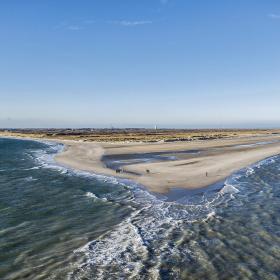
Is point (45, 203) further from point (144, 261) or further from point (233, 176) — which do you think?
point (233, 176)

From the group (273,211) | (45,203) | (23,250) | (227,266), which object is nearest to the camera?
(227,266)

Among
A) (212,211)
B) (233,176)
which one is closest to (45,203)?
(212,211)

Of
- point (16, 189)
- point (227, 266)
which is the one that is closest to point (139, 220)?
point (227, 266)

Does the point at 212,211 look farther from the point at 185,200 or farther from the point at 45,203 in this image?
the point at 45,203

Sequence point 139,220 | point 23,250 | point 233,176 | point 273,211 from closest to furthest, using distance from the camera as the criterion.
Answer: point 23,250, point 139,220, point 273,211, point 233,176

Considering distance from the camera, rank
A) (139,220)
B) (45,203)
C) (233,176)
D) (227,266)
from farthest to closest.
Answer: (233,176) → (45,203) → (139,220) → (227,266)

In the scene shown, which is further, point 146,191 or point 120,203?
point 146,191
